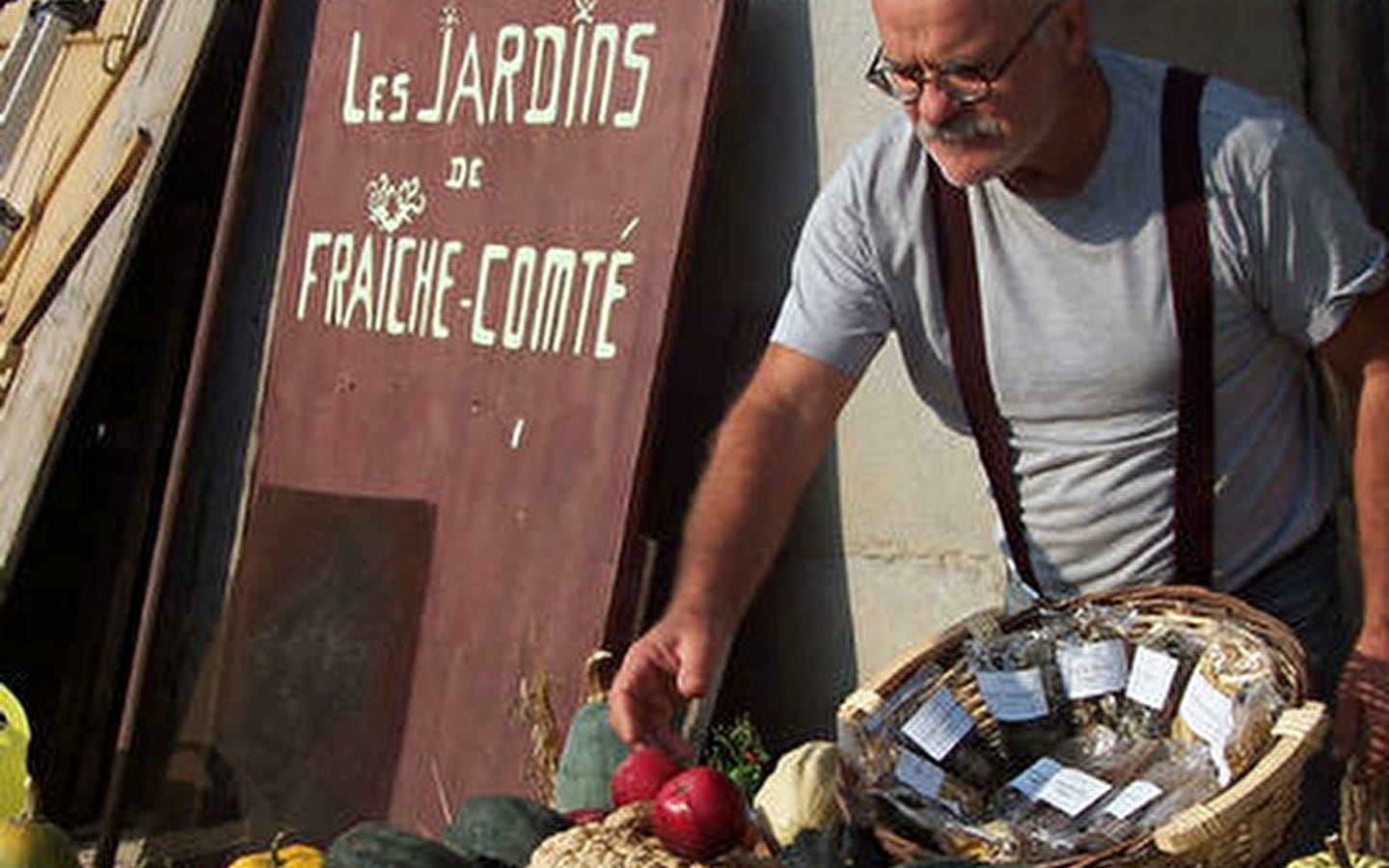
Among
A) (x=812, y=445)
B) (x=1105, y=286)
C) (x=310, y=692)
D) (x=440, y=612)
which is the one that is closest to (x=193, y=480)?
(x=310, y=692)

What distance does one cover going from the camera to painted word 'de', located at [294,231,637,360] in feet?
14.0

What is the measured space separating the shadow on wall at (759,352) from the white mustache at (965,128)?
1.78 m

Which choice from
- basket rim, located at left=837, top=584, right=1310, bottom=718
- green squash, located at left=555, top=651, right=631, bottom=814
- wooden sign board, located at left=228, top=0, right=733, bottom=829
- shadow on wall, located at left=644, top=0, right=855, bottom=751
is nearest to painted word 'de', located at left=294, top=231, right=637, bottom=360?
wooden sign board, located at left=228, top=0, right=733, bottom=829

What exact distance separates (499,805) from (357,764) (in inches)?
84.6

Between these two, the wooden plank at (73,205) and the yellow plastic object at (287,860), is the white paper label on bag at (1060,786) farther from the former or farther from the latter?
the wooden plank at (73,205)

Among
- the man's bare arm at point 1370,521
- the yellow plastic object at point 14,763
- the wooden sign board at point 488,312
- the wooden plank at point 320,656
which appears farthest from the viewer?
the wooden plank at point 320,656

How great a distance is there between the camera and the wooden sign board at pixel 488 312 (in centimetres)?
416

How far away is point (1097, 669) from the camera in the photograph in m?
2.47

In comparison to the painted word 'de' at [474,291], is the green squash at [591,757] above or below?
below

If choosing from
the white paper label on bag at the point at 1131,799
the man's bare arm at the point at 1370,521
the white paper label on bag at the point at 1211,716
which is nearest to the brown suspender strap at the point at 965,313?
the man's bare arm at the point at 1370,521

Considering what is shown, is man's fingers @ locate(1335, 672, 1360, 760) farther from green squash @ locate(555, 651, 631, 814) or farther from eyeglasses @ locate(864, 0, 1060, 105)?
green squash @ locate(555, 651, 631, 814)

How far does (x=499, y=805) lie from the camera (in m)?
2.57

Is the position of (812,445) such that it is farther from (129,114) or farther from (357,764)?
(129,114)

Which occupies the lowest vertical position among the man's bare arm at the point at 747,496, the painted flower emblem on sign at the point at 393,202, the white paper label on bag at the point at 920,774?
the white paper label on bag at the point at 920,774
